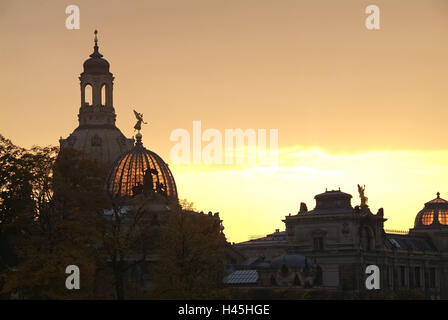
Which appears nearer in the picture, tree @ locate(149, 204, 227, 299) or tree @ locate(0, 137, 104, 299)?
tree @ locate(0, 137, 104, 299)

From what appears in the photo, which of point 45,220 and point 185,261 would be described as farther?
point 185,261

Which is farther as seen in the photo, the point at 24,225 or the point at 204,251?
the point at 204,251

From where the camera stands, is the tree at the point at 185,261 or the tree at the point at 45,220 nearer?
the tree at the point at 45,220

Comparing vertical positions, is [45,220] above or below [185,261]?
above

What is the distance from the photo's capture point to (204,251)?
126 m

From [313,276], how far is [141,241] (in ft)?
176
